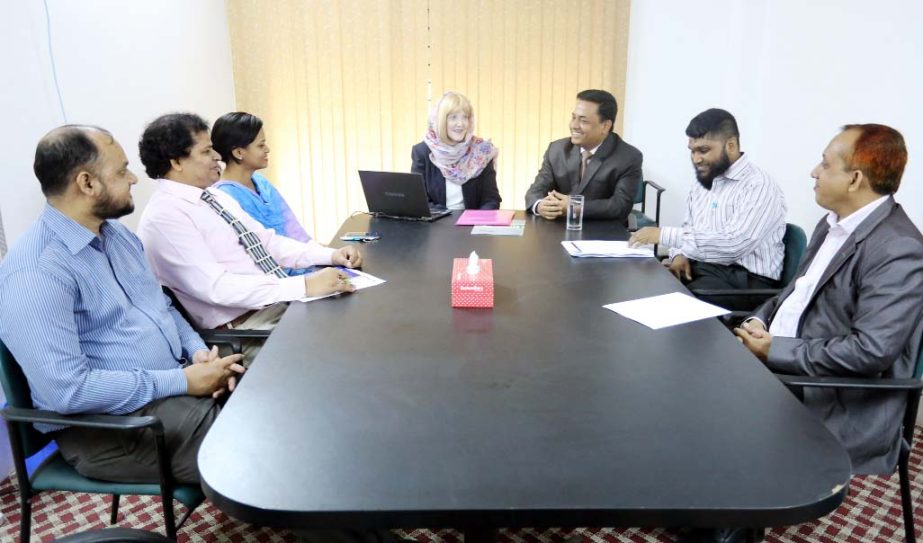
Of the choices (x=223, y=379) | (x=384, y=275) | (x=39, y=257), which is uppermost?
(x=39, y=257)

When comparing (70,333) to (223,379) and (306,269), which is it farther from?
(306,269)

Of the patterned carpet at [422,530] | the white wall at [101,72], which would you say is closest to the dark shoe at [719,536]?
the patterned carpet at [422,530]

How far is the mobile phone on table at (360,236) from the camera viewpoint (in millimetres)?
2697

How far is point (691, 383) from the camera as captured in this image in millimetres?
1318

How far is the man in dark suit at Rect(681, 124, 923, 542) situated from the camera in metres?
1.56

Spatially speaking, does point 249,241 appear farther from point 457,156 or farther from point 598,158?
point 598,158

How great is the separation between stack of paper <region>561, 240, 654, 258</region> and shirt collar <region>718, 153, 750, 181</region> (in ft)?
1.64

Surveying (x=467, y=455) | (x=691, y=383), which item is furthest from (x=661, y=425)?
(x=467, y=455)

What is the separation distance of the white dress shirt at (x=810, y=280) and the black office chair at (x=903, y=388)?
0.27 metres

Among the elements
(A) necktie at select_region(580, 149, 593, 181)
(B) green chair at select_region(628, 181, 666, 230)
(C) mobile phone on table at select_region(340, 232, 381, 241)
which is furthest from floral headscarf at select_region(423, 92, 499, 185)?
(B) green chair at select_region(628, 181, 666, 230)

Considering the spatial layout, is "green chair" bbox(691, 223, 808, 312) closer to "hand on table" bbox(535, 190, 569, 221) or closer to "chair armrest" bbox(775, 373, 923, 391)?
"chair armrest" bbox(775, 373, 923, 391)

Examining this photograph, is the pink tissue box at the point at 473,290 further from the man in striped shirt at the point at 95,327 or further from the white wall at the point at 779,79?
the white wall at the point at 779,79

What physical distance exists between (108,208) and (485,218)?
1.80 meters

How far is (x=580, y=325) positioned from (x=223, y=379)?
97 centimetres
